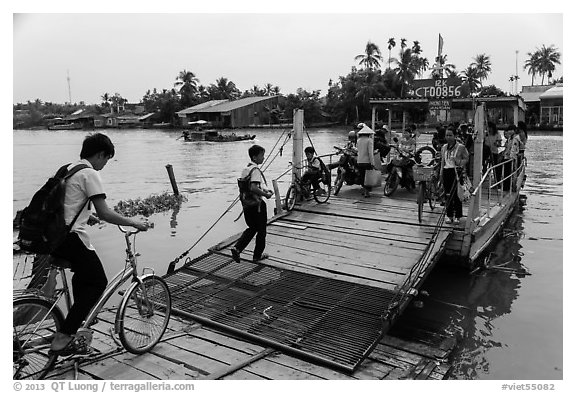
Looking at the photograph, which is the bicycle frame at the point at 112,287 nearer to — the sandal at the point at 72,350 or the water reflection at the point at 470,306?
the sandal at the point at 72,350

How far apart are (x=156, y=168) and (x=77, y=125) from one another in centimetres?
5999

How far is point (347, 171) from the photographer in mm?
10078

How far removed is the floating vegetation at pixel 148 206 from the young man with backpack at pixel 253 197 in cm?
793

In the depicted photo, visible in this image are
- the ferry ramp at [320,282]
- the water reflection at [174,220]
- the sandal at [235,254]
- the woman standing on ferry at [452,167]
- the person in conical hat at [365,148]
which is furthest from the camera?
the water reflection at [174,220]

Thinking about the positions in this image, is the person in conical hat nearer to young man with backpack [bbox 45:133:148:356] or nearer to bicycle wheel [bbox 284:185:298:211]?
bicycle wheel [bbox 284:185:298:211]

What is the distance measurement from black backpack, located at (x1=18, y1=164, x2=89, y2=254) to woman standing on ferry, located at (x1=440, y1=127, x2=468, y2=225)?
5.53 meters

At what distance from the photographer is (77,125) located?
81.2 metres

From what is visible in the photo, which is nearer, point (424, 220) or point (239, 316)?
point (239, 316)

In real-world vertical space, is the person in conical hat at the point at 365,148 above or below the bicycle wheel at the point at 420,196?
above

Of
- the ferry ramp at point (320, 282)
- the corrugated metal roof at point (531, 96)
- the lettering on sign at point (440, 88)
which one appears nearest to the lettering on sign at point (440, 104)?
the lettering on sign at point (440, 88)

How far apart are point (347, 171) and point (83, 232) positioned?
7.15 m

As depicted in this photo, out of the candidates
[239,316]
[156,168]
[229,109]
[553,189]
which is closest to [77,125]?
[229,109]

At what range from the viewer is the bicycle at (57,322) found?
11.5 ft

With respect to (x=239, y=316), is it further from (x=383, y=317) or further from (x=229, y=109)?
(x=229, y=109)
